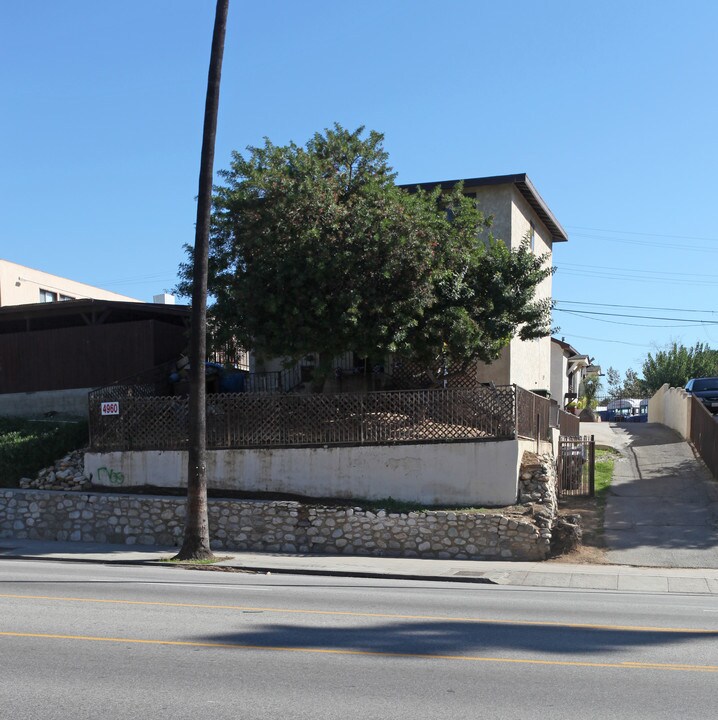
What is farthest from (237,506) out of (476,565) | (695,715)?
(695,715)

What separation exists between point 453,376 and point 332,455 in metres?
5.32

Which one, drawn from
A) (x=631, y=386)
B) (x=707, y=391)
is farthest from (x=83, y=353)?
(x=631, y=386)

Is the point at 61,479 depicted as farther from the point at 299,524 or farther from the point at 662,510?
the point at 662,510

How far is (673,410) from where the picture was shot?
1404 inches

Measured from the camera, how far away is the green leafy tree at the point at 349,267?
17734 millimetres

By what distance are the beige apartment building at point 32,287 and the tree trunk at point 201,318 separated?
19.1 meters

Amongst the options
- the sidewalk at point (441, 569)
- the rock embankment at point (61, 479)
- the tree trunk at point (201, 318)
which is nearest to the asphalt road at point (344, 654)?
the sidewalk at point (441, 569)

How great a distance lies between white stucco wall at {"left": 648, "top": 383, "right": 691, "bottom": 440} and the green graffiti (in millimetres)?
20106

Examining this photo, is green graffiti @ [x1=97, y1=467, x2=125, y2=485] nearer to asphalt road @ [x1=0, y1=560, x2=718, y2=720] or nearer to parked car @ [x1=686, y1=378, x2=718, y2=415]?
asphalt road @ [x1=0, y1=560, x2=718, y2=720]

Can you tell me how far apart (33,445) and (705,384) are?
2384 centimetres

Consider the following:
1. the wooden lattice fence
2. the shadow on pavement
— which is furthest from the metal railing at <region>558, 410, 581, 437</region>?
the shadow on pavement

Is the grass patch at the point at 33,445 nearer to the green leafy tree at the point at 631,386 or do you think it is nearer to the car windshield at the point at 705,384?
the car windshield at the point at 705,384

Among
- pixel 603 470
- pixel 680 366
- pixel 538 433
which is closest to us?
pixel 538 433

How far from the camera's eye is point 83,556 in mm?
16844
